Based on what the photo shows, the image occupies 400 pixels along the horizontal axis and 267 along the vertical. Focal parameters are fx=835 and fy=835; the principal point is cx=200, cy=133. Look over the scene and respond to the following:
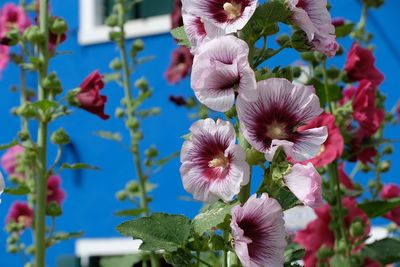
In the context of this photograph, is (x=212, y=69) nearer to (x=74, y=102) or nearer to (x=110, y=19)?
(x=74, y=102)

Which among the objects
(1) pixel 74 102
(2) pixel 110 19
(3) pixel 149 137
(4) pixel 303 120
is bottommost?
(4) pixel 303 120

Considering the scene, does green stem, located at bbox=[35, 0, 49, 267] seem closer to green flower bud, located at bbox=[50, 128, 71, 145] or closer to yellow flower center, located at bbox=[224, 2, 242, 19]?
green flower bud, located at bbox=[50, 128, 71, 145]

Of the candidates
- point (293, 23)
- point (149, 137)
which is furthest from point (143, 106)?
point (293, 23)

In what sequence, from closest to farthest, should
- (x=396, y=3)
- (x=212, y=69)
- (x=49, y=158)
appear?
1. (x=212, y=69)
2. (x=396, y=3)
3. (x=49, y=158)

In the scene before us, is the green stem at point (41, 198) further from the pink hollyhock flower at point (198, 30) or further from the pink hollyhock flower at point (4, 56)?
the pink hollyhock flower at point (4, 56)

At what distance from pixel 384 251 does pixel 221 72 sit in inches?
30.4

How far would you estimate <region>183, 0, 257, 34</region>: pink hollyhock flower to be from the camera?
2.81 feet

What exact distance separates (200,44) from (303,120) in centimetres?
13

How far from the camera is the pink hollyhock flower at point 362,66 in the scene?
1650mm

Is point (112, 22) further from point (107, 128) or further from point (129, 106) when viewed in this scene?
point (107, 128)

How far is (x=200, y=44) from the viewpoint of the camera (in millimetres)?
875

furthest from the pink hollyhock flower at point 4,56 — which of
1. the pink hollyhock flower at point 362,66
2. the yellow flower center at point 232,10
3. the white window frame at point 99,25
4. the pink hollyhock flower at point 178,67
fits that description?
the white window frame at point 99,25

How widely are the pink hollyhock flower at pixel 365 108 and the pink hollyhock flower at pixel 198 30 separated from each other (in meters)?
0.73

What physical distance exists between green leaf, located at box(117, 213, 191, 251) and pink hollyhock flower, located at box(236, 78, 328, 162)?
5.2 inches
